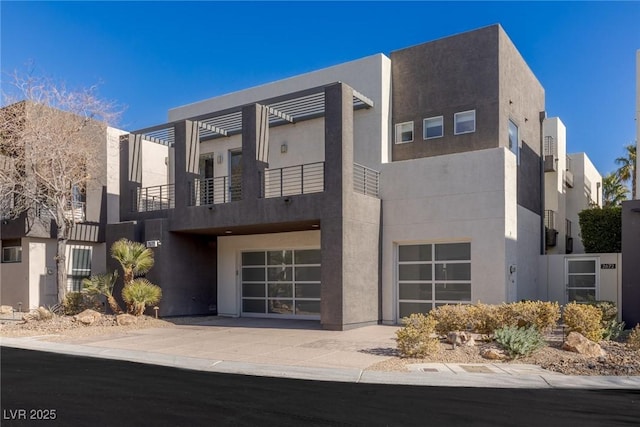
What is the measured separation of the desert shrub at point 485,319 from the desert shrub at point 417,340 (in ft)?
5.53

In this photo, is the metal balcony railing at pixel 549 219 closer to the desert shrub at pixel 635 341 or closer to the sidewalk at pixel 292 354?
the sidewalk at pixel 292 354

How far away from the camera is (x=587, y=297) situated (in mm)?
17391

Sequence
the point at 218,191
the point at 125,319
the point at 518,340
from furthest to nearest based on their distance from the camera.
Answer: the point at 218,191 < the point at 125,319 < the point at 518,340

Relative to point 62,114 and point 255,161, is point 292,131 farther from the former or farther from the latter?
point 62,114

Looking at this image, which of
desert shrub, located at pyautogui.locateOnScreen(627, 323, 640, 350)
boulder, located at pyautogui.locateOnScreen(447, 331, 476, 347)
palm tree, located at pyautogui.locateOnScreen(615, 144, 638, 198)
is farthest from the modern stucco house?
palm tree, located at pyautogui.locateOnScreen(615, 144, 638, 198)

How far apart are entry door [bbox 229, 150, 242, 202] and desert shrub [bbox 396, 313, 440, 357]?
1199 cm

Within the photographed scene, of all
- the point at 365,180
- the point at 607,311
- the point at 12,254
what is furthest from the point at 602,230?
the point at 12,254

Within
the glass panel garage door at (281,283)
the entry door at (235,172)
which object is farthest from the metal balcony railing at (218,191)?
the glass panel garage door at (281,283)

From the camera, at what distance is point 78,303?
18.8 meters

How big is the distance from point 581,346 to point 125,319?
13193mm

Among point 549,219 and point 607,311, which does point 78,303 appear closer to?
point 607,311

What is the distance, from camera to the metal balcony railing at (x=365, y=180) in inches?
676

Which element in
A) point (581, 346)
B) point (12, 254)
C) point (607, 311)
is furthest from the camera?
point (12, 254)

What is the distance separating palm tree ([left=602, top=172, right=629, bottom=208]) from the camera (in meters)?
36.2
